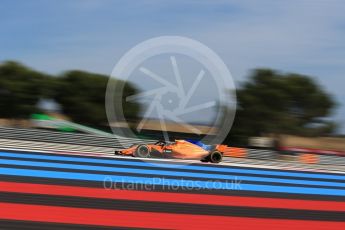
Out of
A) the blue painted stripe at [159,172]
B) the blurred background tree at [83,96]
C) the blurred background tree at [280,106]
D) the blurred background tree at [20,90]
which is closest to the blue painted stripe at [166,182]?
the blue painted stripe at [159,172]

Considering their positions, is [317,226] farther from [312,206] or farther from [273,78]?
[273,78]

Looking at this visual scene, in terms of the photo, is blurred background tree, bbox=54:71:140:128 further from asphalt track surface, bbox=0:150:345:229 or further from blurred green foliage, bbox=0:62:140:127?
asphalt track surface, bbox=0:150:345:229

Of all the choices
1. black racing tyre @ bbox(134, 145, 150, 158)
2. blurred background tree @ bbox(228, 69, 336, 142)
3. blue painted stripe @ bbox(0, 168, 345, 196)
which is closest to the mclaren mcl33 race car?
black racing tyre @ bbox(134, 145, 150, 158)

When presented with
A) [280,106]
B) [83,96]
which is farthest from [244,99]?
[83,96]

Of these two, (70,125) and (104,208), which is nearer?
(104,208)

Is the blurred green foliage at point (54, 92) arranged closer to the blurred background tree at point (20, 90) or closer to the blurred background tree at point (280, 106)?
the blurred background tree at point (20, 90)

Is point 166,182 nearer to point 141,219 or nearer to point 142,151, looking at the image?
point 141,219

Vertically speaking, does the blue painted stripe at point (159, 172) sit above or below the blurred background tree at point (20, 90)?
below

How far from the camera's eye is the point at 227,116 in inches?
409

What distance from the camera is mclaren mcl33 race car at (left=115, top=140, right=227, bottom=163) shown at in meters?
12.0

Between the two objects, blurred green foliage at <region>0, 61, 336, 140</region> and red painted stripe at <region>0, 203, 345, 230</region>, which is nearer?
red painted stripe at <region>0, 203, 345, 230</region>

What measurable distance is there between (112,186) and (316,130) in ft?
84.5

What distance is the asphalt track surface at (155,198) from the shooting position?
5500 millimetres

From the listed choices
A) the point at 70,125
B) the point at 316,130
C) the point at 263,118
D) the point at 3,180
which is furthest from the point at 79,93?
the point at 3,180
